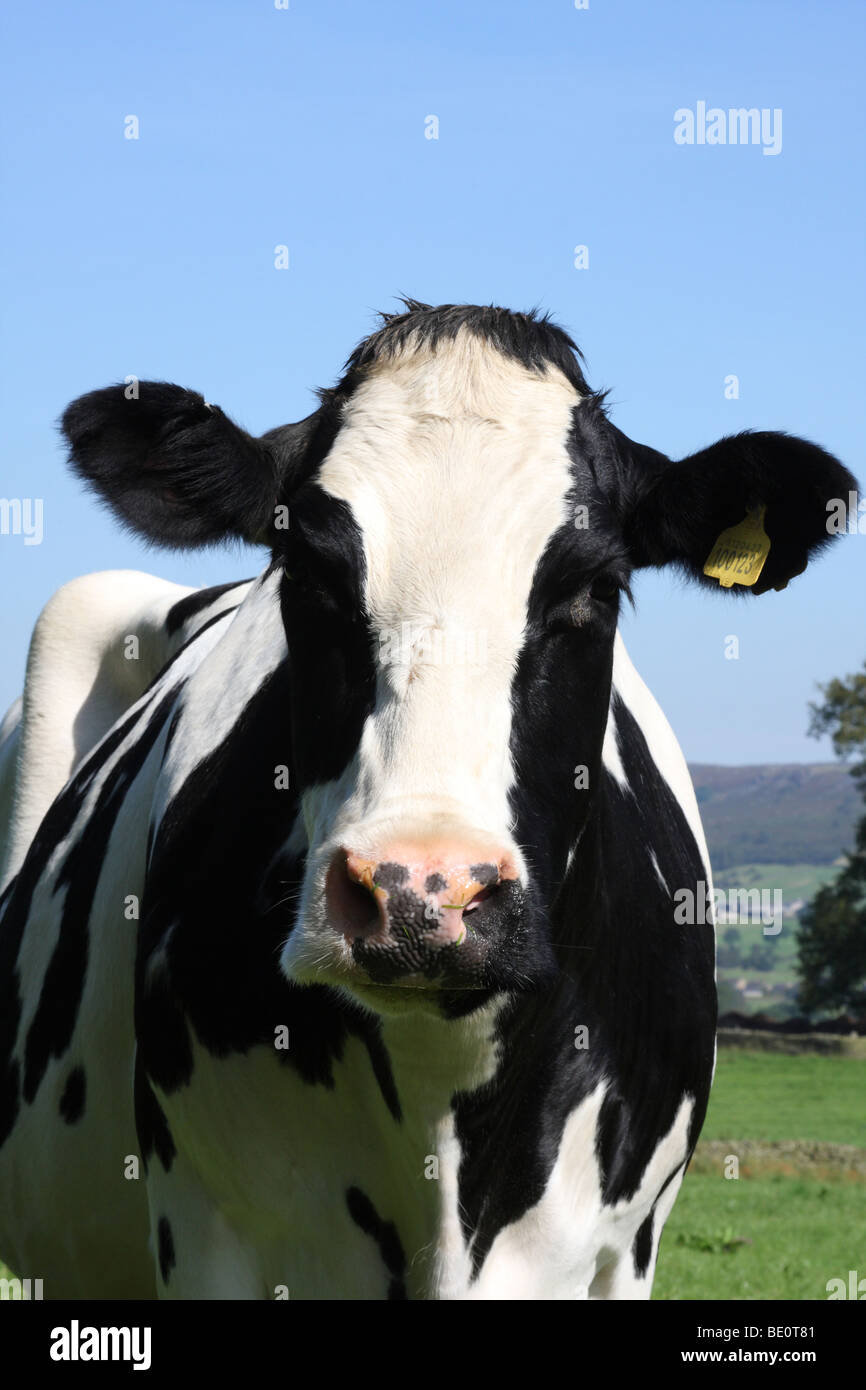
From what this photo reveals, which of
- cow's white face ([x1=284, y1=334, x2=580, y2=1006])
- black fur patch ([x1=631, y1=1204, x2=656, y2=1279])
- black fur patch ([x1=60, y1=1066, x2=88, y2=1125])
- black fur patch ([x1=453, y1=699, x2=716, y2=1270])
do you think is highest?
cow's white face ([x1=284, y1=334, x2=580, y2=1006])

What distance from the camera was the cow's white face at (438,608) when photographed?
3.06 meters

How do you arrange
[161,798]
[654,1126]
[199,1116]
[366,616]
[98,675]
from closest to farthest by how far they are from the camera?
1. [366,616]
2. [199,1116]
3. [654,1126]
4. [161,798]
5. [98,675]

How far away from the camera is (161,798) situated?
480 cm

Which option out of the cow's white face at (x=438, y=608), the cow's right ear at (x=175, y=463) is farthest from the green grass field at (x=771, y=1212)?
the cow's white face at (x=438, y=608)

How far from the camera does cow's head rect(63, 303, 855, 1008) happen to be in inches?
121

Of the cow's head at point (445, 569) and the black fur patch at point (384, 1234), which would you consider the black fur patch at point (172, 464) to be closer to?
the cow's head at point (445, 569)

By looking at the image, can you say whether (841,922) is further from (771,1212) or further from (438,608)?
(438,608)

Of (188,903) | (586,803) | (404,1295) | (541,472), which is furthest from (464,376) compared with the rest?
(404,1295)

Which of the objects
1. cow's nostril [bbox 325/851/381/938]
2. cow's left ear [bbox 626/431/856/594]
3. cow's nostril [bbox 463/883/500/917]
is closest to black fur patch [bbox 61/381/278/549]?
cow's left ear [bbox 626/431/856/594]

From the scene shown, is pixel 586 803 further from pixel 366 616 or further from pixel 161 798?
pixel 161 798

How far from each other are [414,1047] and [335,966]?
0.59 meters

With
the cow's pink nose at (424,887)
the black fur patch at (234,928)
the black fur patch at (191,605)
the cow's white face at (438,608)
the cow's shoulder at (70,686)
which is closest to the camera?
the cow's pink nose at (424,887)

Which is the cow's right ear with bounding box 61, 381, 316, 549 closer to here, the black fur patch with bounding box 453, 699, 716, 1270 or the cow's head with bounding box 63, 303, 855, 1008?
the cow's head with bounding box 63, 303, 855, 1008

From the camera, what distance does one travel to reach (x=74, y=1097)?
5.19m
